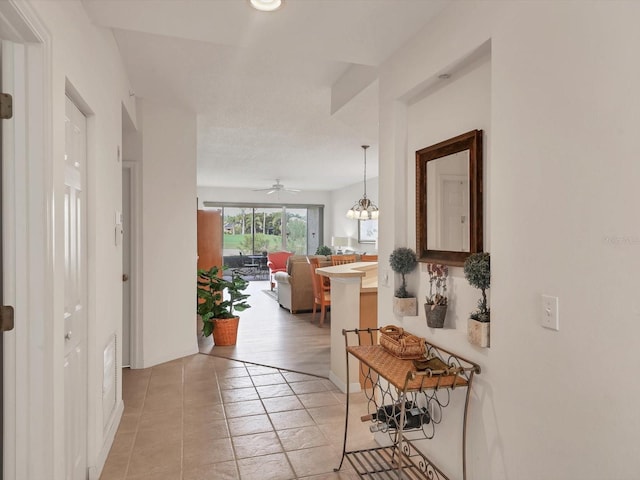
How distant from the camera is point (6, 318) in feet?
4.83

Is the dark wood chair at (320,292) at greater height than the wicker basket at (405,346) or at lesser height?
lesser

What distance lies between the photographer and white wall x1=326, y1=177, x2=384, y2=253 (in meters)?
10.0

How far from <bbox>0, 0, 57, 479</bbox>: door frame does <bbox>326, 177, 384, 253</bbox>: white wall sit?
27.4 feet

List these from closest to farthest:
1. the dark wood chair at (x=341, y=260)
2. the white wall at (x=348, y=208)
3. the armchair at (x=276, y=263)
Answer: the dark wood chair at (x=341, y=260)
the white wall at (x=348, y=208)
the armchair at (x=276, y=263)

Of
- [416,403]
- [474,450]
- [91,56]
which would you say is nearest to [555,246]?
[474,450]

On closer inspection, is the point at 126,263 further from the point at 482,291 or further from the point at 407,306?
the point at 482,291

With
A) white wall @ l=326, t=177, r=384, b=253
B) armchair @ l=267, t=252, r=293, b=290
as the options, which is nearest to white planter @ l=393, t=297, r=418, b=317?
white wall @ l=326, t=177, r=384, b=253

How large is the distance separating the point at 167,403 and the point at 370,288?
5.88ft

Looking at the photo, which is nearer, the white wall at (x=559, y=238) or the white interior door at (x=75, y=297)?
the white wall at (x=559, y=238)

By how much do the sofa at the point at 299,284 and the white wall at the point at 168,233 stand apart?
2304 millimetres

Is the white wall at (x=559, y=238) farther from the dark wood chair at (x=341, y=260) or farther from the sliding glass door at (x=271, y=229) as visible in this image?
the sliding glass door at (x=271, y=229)

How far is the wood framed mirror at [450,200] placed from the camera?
201cm

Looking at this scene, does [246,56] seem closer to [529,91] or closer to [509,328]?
[529,91]

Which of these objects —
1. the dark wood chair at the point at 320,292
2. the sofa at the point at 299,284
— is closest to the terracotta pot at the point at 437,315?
the dark wood chair at the point at 320,292
